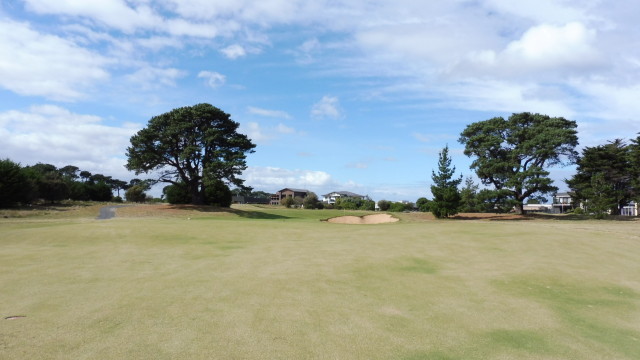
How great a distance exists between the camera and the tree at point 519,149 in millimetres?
43500

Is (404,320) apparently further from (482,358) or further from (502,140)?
(502,140)

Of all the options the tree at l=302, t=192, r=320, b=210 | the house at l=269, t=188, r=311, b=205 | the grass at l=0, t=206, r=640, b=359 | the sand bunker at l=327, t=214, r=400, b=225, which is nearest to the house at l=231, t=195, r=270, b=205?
the house at l=269, t=188, r=311, b=205

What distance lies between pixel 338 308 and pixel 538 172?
42.3 meters

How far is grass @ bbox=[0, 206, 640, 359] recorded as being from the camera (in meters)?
6.08

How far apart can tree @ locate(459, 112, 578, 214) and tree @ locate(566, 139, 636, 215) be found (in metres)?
2.24

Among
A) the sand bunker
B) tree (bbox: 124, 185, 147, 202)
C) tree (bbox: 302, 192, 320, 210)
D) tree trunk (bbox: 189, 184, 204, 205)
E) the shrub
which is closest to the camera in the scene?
the sand bunker

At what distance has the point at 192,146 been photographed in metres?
45.6

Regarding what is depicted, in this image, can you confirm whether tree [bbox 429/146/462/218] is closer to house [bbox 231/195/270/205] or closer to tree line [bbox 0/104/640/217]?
tree line [bbox 0/104/640/217]

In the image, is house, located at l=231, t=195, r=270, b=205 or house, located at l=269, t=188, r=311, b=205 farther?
house, located at l=269, t=188, r=311, b=205

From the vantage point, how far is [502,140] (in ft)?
150

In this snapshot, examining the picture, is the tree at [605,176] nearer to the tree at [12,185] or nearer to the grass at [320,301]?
the grass at [320,301]

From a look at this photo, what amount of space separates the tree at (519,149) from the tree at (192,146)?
2774 cm

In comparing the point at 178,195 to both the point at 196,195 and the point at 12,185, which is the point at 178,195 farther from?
the point at 12,185

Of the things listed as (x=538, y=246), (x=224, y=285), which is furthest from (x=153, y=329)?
(x=538, y=246)
